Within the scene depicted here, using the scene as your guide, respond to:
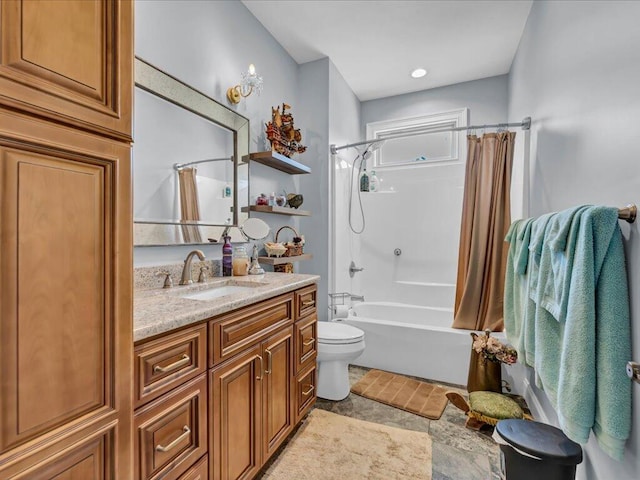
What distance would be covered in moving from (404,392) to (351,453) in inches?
32.5

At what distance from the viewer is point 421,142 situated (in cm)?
369

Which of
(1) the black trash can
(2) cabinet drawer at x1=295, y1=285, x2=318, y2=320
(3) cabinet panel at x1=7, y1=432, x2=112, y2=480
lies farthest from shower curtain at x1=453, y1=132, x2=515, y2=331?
(3) cabinet panel at x1=7, y1=432, x2=112, y2=480

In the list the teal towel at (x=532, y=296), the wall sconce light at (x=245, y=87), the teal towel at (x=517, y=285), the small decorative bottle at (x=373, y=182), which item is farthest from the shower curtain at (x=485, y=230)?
the wall sconce light at (x=245, y=87)

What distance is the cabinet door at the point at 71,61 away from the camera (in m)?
0.60

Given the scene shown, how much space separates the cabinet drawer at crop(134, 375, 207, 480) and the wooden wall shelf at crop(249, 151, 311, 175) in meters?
1.55

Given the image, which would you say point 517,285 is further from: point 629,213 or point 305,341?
point 305,341

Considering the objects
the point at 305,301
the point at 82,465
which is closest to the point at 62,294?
the point at 82,465

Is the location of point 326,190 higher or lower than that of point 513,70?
lower

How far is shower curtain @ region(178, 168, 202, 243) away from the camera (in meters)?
1.75

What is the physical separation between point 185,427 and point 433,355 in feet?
6.96

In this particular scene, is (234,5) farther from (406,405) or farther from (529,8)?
(406,405)

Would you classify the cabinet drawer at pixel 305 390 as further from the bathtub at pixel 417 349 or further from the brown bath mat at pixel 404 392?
the bathtub at pixel 417 349

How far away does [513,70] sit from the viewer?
9.55 feet

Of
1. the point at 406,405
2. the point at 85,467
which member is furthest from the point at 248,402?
the point at 406,405
